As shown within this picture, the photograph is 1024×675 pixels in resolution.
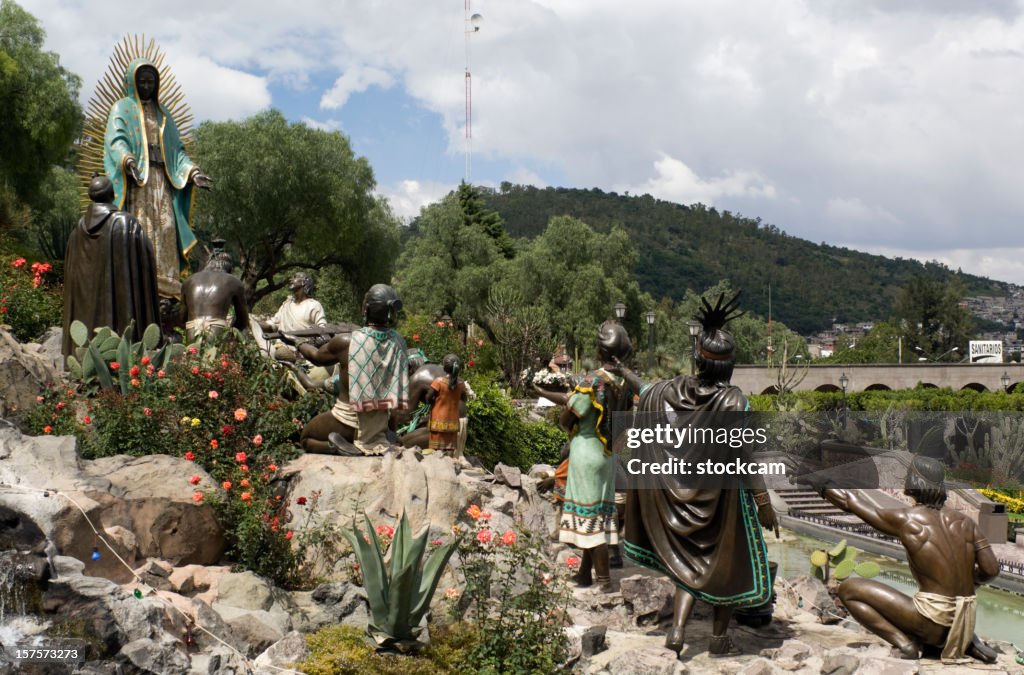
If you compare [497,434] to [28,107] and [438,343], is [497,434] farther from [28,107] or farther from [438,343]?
[28,107]

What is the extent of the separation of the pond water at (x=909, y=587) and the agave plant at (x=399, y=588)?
5784 mm

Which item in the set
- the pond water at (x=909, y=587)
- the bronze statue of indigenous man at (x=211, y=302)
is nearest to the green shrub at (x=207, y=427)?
the bronze statue of indigenous man at (x=211, y=302)

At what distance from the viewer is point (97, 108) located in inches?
502

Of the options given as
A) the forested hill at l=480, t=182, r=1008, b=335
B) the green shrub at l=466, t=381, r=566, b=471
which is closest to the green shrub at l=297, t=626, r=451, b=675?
the green shrub at l=466, t=381, r=566, b=471

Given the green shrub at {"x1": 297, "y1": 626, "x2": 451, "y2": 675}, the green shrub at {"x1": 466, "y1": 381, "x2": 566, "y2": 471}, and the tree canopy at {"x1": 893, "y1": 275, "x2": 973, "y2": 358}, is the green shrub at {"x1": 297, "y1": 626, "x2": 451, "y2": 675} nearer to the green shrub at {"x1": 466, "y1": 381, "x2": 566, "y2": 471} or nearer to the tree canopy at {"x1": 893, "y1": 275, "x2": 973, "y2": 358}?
the green shrub at {"x1": 466, "y1": 381, "x2": 566, "y2": 471}

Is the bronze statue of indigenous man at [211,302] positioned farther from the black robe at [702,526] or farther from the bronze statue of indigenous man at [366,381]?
the black robe at [702,526]

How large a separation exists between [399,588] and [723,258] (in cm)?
12953

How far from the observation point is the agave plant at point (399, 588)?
563 cm

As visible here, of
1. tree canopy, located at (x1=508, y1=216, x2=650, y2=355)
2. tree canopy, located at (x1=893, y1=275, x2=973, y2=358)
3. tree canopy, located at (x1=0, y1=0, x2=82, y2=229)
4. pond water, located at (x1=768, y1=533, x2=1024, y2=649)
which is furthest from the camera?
tree canopy, located at (x1=893, y1=275, x2=973, y2=358)

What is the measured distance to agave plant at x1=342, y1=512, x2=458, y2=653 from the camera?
18.5 ft

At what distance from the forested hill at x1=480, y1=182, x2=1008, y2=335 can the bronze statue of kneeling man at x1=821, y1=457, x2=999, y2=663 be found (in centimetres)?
10310

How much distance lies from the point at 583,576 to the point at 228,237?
2411 centimetres

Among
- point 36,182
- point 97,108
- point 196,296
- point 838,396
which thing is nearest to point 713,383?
point 196,296

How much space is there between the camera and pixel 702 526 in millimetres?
6215
